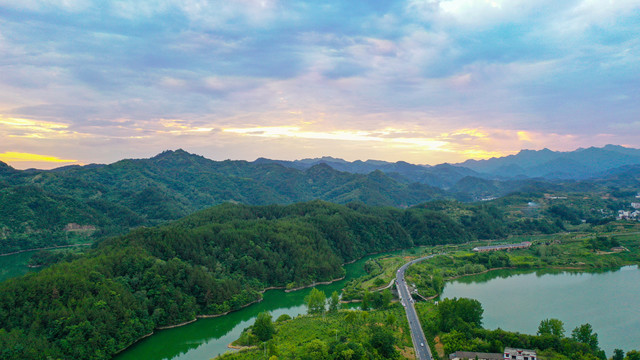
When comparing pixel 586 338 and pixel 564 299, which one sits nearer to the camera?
pixel 586 338

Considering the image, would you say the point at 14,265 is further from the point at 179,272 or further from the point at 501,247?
the point at 501,247

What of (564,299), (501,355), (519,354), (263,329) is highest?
(519,354)

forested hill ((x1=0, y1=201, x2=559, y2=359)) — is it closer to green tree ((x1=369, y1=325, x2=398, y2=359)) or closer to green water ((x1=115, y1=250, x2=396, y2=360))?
green water ((x1=115, y1=250, x2=396, y2=360))

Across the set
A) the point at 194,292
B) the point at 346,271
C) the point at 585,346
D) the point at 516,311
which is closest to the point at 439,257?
the point at 346,271

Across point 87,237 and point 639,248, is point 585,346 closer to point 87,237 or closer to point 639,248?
point 639,248

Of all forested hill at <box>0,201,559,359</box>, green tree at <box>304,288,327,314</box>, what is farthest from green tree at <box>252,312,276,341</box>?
forested hill at <box>0,201,559,359</box>

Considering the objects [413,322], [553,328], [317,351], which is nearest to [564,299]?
[553,328]
